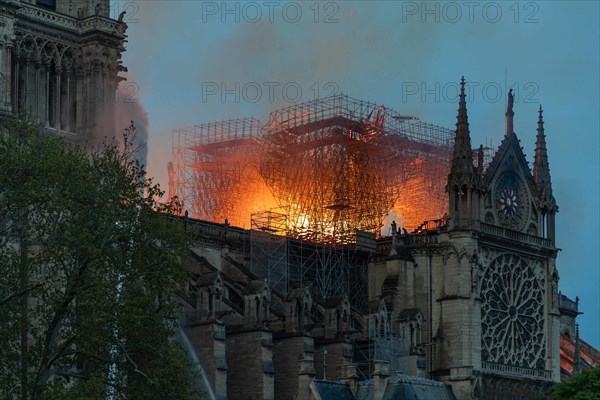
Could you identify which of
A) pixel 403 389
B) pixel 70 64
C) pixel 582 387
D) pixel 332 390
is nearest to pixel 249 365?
pixel 332 390

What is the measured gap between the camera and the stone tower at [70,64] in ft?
317

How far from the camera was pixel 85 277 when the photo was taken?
66312mm

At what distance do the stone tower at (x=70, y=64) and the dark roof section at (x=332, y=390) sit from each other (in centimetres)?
1956

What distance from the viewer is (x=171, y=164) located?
397ft

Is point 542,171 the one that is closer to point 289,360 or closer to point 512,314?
point 512,314

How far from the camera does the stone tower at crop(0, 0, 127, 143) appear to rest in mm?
96750

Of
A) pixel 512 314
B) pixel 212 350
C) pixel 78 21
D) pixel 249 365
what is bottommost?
pixel 249 365

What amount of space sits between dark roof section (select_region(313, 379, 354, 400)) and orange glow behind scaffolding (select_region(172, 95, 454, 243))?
20075 mm

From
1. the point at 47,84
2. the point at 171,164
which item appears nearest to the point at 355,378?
the point at 47,84

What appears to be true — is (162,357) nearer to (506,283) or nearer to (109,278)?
(109,278)

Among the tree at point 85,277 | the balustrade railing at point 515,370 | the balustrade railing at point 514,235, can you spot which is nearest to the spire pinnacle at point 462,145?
the balustrade railing at point 514,235

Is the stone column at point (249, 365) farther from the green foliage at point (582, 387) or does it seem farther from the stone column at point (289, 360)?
the green foliage at point (582, 387)

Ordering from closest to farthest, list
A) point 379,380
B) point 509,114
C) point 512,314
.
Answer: point 379,380 < point 512,314 < point 509,114

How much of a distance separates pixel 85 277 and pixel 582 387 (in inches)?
1572
